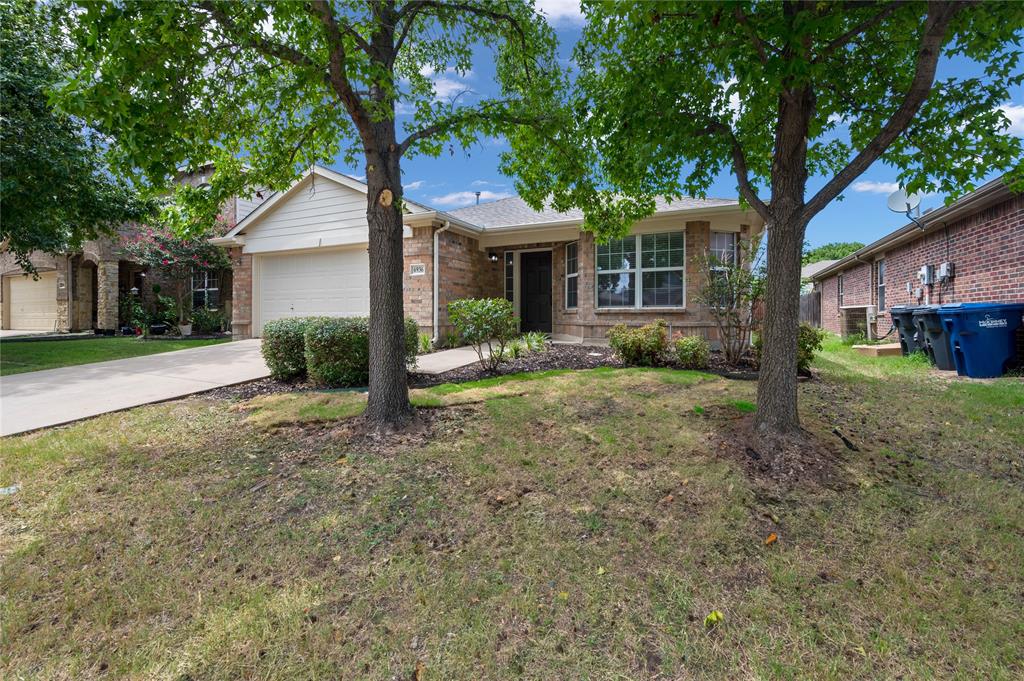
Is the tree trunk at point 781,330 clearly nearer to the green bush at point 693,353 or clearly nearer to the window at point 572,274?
the green bush at point 693,353

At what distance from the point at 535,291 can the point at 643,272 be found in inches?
127

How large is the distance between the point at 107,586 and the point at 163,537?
1.43ft

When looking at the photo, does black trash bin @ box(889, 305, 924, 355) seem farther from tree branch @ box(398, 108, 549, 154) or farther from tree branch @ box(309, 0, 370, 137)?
tree branch @ box(309, 0, 370, 137)

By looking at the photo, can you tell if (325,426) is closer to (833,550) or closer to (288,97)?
(288,97)

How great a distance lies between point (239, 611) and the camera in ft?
6.99

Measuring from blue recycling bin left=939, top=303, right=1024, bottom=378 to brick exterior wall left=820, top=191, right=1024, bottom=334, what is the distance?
0.63m

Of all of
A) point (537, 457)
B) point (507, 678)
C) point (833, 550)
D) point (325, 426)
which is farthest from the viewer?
point (325, 426)

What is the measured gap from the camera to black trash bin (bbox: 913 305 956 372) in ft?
25.4

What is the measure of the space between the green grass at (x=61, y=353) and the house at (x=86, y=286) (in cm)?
351

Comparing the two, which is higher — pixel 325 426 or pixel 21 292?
pixel 21 292

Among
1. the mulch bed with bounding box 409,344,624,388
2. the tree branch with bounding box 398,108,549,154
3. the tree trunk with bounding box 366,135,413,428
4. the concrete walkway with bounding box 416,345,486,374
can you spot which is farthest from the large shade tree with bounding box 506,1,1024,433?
the concrete walkway with bounding box 416,345,486,374

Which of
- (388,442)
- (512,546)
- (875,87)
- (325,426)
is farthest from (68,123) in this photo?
(875,87)

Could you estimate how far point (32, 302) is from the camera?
19656 millimetres

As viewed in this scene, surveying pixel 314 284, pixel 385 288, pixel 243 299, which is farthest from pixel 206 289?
pixel 385 288
